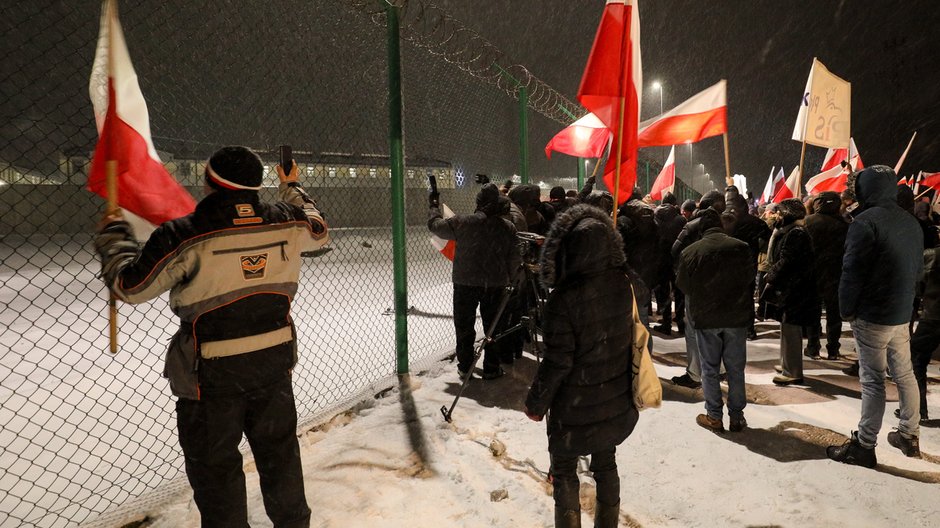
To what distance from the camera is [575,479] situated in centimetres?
245

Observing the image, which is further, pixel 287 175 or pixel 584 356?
pixel 287 175

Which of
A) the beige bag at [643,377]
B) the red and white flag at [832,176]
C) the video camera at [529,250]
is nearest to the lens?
the beige bag at [643,377]

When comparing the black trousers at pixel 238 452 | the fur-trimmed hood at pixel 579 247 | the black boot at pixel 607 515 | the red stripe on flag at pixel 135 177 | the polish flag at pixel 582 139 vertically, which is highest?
the polish flag at pixel 582 139

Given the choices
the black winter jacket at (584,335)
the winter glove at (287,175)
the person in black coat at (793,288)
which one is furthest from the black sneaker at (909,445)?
the winter glove at (287,175)

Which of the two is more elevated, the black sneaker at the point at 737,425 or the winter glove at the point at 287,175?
the winter glove at the point at 287,175

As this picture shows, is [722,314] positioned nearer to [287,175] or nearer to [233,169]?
[287,175]

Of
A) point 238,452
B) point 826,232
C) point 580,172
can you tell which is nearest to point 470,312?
point 238,452

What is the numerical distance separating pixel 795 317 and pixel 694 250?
6.03 feet

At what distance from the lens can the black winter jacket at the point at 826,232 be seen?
5.40m

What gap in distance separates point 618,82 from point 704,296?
1.85 m

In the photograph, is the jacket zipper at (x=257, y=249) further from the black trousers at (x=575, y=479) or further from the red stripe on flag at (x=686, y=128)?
the red stripe on flag at (x=686, y=128)

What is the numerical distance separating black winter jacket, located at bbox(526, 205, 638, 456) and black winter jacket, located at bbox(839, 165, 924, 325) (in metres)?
2.05

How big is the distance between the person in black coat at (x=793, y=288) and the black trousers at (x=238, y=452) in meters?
4.84

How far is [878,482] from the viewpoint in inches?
123
